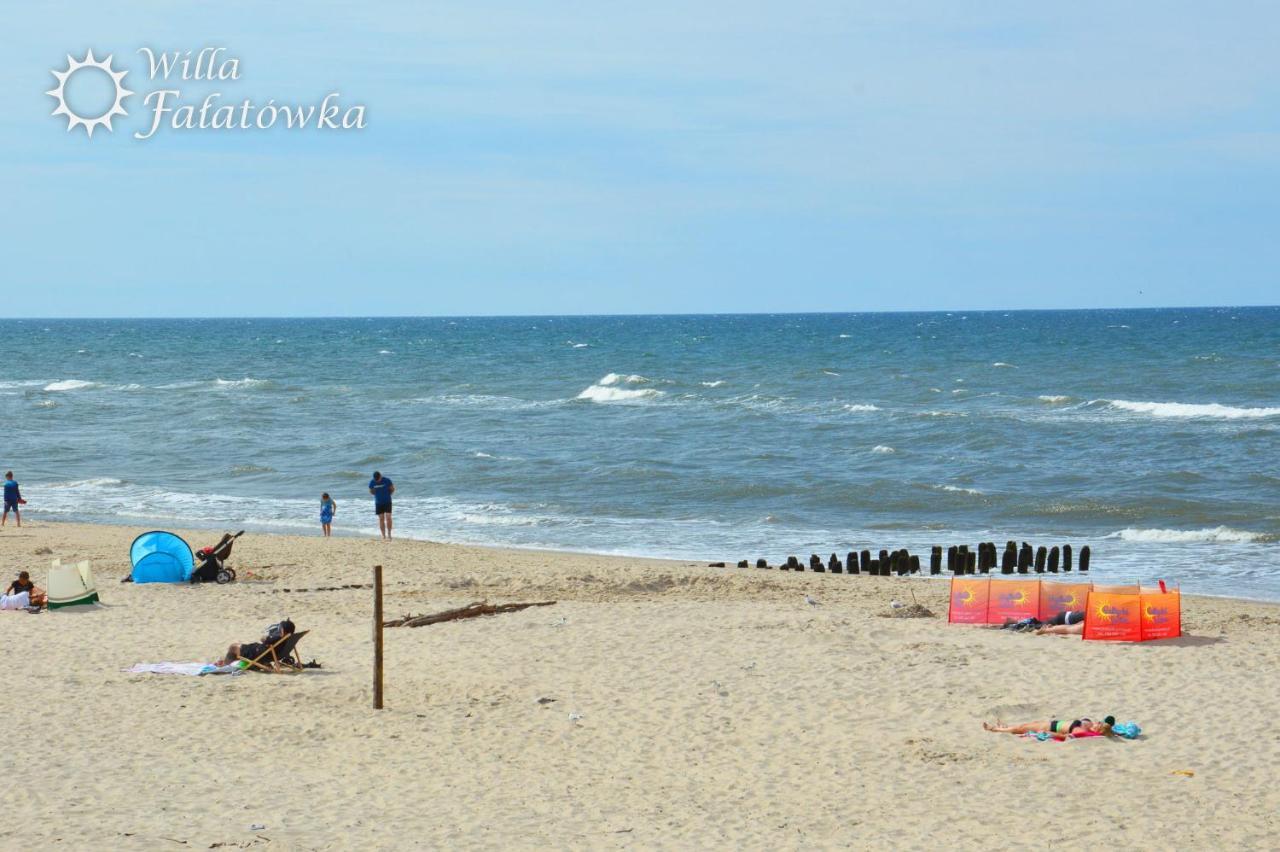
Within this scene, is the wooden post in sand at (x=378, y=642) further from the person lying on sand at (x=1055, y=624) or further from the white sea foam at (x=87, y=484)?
the white sea foam at (x=87, y=484)

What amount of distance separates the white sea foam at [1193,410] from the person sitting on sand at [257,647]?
38271 millimetres

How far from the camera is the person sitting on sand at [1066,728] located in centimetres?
1310

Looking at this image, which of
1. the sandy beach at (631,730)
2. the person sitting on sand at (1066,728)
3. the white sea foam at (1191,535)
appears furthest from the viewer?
the white sea foam at (1191,535)

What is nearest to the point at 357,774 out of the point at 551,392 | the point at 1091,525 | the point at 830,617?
the point at 830,617

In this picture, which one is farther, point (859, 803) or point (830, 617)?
point (830, 617)

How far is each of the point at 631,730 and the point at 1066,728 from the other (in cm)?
418

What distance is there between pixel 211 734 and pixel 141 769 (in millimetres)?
1212

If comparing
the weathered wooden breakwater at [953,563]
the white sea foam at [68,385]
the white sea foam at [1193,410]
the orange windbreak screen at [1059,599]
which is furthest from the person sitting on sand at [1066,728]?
the white sea foam at [68,385]

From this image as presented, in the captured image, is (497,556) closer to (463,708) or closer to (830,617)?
(830,617)

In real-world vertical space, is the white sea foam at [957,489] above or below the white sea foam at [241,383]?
below

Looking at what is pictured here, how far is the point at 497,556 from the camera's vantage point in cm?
2441

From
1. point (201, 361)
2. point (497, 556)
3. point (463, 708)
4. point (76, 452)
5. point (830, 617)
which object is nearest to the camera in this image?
point (463, 708)

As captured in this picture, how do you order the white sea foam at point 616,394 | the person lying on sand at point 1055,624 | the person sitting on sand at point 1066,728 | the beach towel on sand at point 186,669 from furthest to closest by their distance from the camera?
1. the white sea foam at point 616,394
2. the person lying on sand at point 1055,624
3. the beach towel on sand at point 186,669
4. the person sitting on sand at point 1066,728

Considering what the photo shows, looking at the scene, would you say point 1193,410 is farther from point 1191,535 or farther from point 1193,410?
point 1191,535
